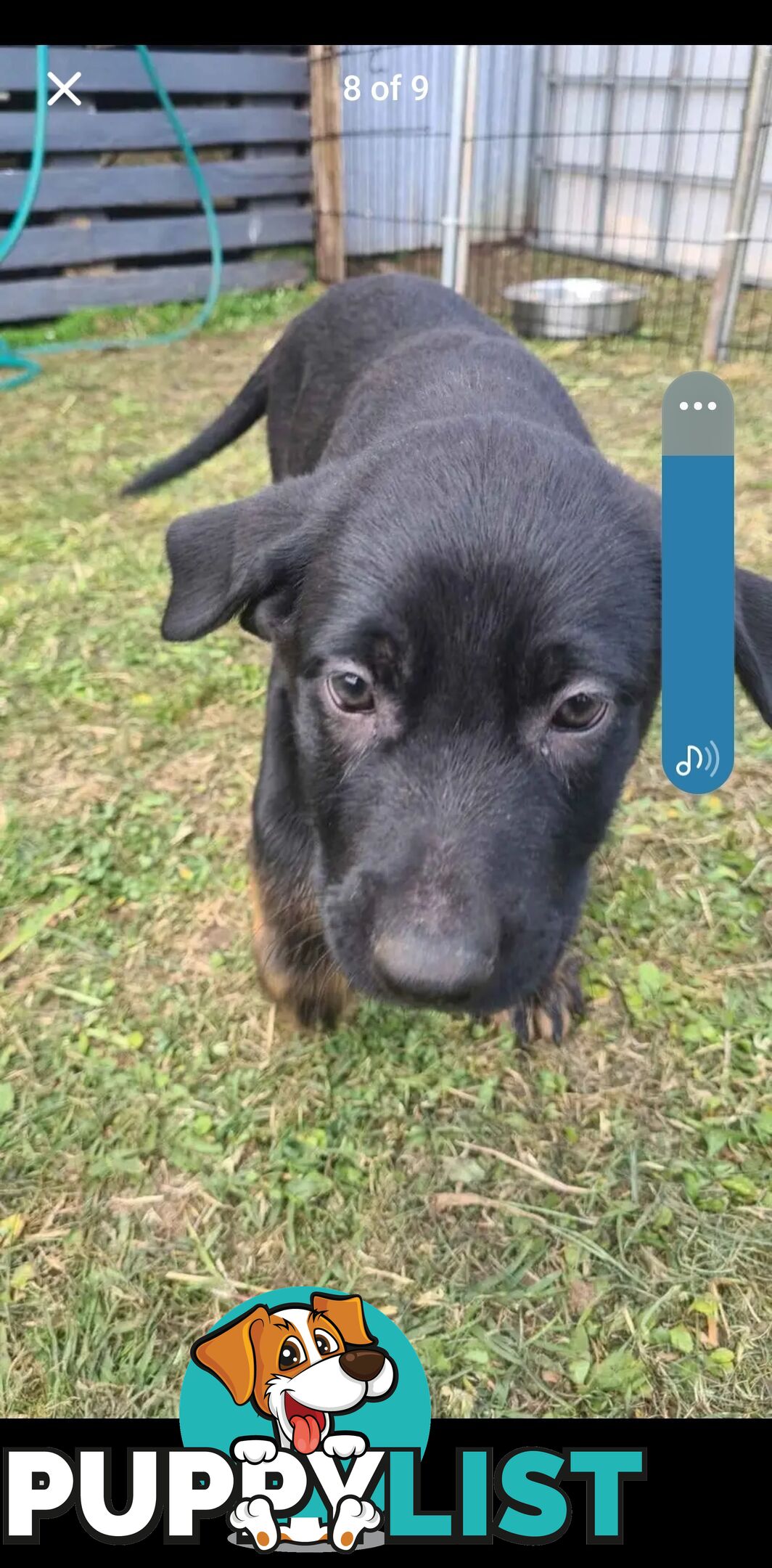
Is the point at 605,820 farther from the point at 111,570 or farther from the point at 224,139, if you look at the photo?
the point at 224,139

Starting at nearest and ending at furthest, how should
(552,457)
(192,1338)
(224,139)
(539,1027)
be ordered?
1. (552,457)
2. (192,1338)
3. (539,1027)
4. (224,139)

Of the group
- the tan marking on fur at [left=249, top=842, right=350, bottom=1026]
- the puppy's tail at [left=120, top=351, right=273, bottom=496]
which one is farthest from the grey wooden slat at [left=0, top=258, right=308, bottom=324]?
the tan marking on fur at [left=249, top=842, right=350, bottom=1026]

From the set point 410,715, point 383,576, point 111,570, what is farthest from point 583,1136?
point 111,570

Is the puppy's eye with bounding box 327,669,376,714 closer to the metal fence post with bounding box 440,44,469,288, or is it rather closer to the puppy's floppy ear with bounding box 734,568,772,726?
the puppy's floppy ear with bounding box 734,568,772,726

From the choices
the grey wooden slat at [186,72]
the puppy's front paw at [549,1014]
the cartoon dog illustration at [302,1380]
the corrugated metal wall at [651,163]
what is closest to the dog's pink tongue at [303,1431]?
the cartoon dog illustration at [302,1380]

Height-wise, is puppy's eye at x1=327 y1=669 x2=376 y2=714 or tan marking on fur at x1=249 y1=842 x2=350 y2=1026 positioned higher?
puppy's eye at x1=327 y1=669 x2=376 y2=714

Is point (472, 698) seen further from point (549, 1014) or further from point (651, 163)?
point (651, 163)
